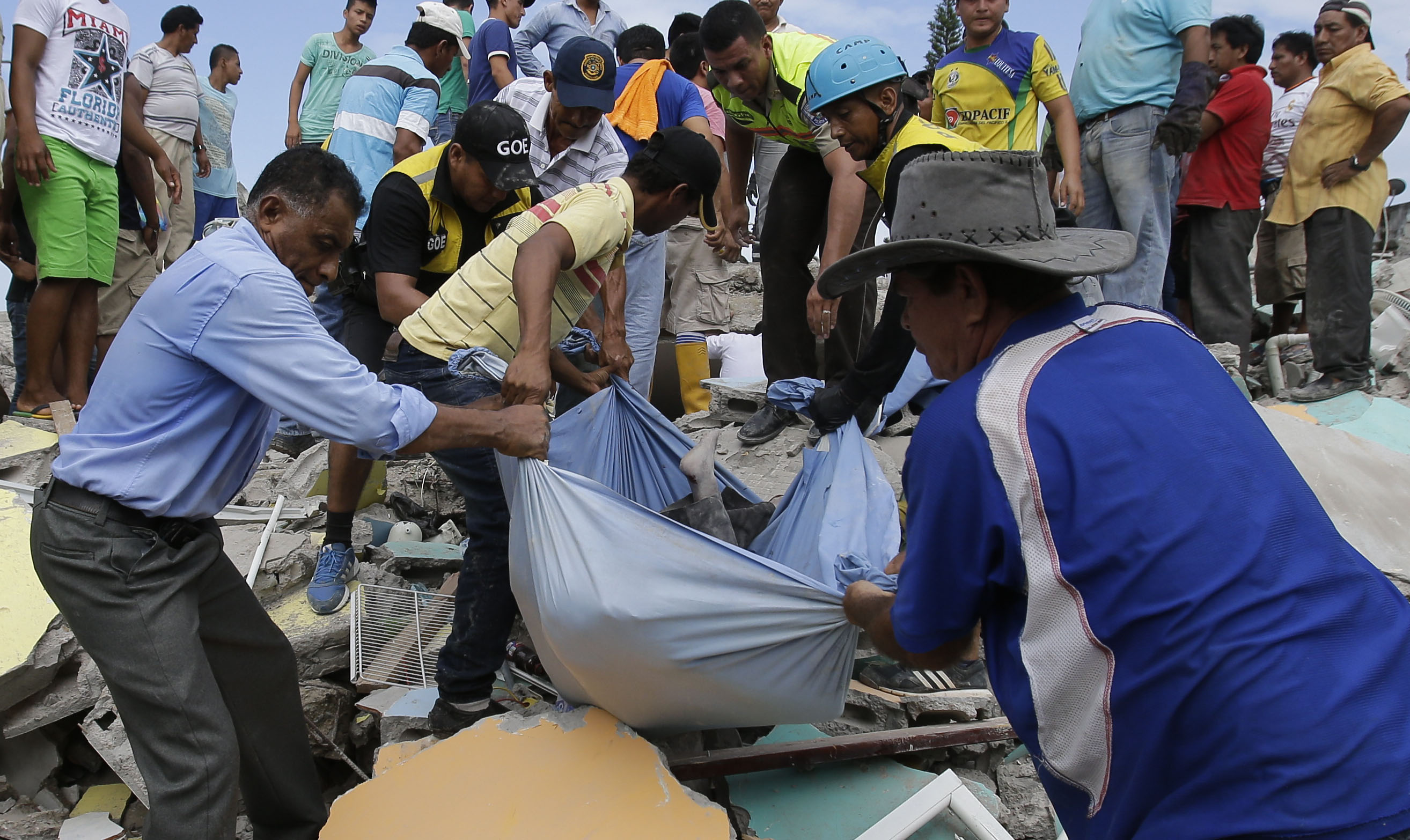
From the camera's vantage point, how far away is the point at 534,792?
6.79 ft

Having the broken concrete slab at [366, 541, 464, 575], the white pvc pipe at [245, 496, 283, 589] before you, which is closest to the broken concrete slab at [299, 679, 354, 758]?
the white pvc pipe at [245, 496, 283, 589]

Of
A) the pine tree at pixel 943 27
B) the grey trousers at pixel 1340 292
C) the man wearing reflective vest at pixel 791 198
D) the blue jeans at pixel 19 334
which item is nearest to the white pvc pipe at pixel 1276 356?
the grey trousers at pixel 1340 292

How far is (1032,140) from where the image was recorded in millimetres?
4332

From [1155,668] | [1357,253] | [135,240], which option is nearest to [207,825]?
[1155,668]

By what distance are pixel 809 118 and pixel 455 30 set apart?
8.24 ft

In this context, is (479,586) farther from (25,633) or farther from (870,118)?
(870,118)

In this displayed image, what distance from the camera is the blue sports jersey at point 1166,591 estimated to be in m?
1.08

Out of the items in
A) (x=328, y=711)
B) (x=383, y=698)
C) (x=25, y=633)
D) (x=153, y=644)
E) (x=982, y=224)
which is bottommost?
(x=328, y=711)

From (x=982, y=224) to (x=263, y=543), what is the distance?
3023 millimetres

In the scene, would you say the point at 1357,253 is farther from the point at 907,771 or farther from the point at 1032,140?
the point at 907,771

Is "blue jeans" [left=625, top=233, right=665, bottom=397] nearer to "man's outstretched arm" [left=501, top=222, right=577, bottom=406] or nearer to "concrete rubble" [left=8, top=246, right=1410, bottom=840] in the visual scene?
"concrete rubble" [left=8, top=246, right=1410, bottom=840]

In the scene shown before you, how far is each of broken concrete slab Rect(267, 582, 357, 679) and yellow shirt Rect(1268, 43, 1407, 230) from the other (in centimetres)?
507

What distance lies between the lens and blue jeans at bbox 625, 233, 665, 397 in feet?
13.8

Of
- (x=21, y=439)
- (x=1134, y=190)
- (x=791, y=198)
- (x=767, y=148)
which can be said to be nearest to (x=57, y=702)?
(x=21, y=439)
